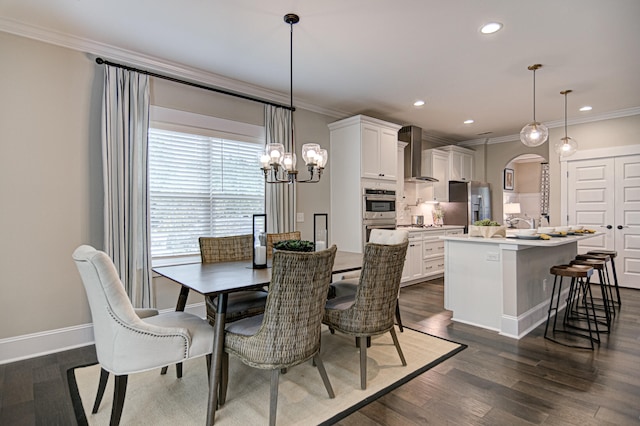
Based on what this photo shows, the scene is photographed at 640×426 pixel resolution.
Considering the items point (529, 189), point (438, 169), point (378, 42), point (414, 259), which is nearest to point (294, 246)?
point (378, 42)

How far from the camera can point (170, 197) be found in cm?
364

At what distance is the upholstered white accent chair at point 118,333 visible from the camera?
5.65 feet

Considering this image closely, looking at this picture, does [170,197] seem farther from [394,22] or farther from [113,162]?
[394,22]

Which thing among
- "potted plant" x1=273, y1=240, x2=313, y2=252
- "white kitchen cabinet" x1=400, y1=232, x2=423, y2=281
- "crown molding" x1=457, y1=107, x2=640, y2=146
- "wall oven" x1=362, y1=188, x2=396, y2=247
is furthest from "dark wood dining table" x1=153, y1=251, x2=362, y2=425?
"crown molding" x1=457, y1=107, x2=640, y2=146

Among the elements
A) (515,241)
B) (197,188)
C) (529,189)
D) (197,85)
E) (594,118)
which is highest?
(594,118)

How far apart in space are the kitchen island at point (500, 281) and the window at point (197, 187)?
247 cm

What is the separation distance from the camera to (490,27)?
Result: 280 cm

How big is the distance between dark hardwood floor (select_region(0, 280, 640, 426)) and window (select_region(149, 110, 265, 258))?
53.0 inches

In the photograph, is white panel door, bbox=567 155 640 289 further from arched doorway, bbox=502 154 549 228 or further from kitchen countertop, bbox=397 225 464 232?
arched doorway, bbox=502 154 549 228

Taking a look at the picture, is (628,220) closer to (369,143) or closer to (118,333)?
(369,143)

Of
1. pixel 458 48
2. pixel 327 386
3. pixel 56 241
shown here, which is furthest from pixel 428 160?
pixel 56 241

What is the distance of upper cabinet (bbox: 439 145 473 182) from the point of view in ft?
22.1

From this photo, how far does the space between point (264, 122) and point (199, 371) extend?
2942 mm

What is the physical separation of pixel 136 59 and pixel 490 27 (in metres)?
3.26
